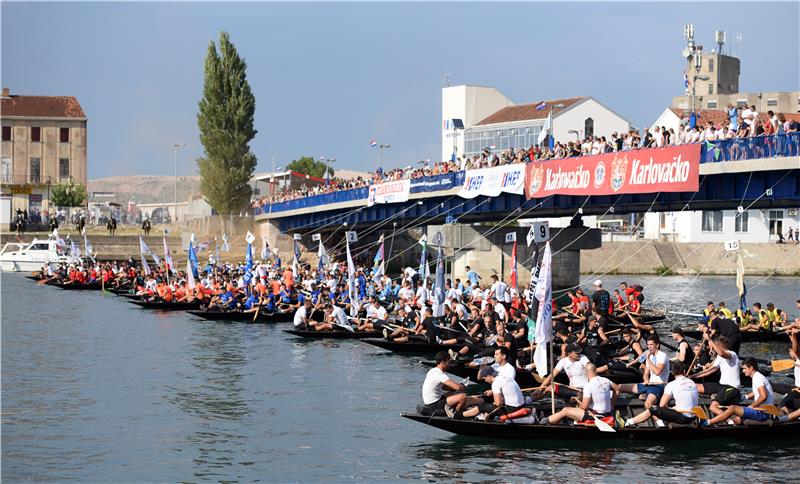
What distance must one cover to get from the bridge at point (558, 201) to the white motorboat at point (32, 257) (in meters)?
17.4

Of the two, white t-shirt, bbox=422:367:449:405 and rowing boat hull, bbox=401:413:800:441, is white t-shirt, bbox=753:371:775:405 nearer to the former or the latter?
rowing boat hull, bbox=401:413:800:441

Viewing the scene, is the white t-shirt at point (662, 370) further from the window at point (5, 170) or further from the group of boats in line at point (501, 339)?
the window at point (5, 170)

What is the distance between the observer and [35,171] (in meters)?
114

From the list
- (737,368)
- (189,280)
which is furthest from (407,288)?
(737,368)

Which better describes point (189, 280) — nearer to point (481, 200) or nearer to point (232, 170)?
point (481, 200)

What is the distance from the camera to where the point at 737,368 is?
23078mm

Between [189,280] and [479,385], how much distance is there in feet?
84.6

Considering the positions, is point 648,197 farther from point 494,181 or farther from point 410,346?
point 410,346

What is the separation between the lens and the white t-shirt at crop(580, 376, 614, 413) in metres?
21.3

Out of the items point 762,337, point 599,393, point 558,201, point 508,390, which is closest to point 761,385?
point 599,393

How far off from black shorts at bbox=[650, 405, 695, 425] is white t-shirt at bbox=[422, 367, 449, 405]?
14.1ft

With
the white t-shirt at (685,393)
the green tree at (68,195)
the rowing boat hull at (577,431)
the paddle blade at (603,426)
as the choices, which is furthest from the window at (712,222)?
the paddle blade at (603,426)

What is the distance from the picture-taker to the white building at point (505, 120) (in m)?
113

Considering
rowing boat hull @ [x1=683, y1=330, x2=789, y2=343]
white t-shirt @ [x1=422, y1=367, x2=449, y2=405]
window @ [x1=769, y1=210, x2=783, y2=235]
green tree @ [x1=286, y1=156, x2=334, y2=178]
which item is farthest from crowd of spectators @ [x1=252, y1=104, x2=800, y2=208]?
green tree @ [x1=286, y1=156, x2=334, y2=178]
